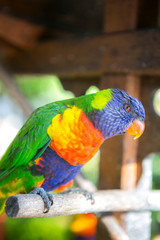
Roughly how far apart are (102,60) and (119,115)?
20.8 inches

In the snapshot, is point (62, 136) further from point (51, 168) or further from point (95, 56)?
point (95, 56)

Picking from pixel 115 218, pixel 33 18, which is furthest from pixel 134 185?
pixel 33 18

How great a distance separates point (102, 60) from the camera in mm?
1380

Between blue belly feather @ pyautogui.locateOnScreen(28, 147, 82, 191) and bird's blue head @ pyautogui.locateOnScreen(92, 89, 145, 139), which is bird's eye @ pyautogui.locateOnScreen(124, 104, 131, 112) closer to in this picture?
bird's blue head @ pyautogui.locateOnScreen(92, 89, 145, 139)

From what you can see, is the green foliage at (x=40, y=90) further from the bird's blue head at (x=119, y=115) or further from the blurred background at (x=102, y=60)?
the bird's blue head at (x=119, y=115)

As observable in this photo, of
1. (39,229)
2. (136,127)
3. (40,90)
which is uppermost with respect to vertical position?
(40,90)

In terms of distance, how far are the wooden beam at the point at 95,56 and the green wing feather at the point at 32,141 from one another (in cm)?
40

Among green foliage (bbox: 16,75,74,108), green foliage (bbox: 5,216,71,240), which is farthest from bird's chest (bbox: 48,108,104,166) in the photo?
green foliage (bbox: 5,216,71,240)

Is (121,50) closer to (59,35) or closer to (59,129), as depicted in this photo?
(59,129)

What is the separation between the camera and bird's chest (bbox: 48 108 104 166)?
97 centimetres

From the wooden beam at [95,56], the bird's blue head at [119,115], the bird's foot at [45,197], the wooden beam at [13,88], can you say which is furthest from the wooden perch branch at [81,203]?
the wooden beam at [13,88]

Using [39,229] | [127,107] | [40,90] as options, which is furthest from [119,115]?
[39,229]

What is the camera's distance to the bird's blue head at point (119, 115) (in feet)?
2.91

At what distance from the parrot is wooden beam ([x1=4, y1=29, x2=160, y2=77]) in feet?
1.10
